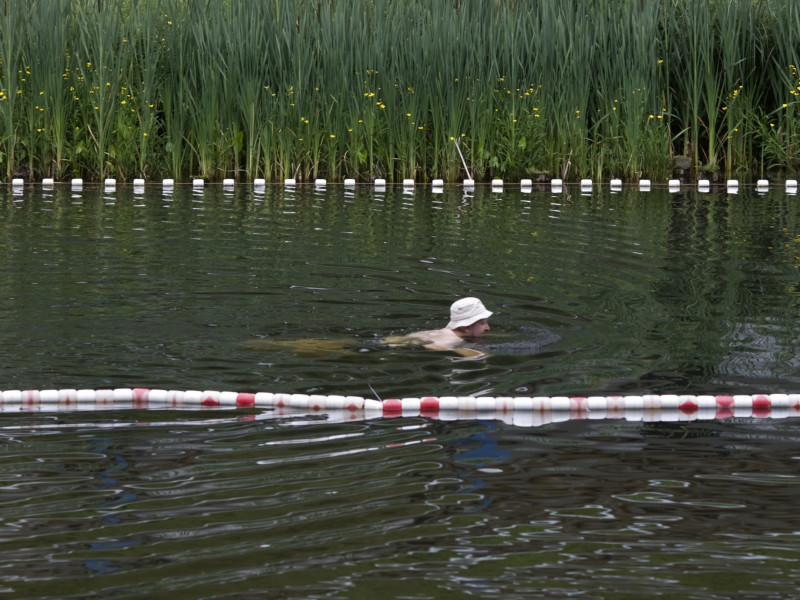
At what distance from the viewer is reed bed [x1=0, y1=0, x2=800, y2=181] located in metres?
15.1

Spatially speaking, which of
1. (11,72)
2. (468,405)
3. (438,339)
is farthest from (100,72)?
(468,405)

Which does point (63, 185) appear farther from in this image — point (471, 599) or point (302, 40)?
point (471, 599)

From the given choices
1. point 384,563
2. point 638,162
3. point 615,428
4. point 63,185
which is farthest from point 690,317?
point 63,185

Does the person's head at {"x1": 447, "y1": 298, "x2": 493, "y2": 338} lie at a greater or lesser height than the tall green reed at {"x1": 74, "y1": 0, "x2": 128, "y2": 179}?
lesser

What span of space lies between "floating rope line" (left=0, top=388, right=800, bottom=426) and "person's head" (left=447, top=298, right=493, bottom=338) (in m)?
1.34

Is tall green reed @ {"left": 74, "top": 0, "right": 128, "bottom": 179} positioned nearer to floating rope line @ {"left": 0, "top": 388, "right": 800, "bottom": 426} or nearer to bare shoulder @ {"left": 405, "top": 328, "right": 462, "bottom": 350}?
bare shoulder @ {"left": 405, "top": 328, "right": 462, "bottom": 350}

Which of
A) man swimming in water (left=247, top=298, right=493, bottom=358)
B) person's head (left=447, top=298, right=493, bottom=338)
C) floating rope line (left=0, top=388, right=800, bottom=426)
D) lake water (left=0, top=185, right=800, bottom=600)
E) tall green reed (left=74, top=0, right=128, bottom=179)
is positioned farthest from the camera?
tall green reed (left=74, top=0, right=128, bottom=179)

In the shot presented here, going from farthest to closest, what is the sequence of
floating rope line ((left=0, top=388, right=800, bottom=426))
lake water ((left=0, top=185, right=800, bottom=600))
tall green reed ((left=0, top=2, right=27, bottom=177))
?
1. tall green reed ((left=0, top=2, right=27, bottom=177))
2. floating rope line ((left=0, top=388, right=800, bottom=426))
3. lake water ((left=0, top=185, right=800, bottom=600))

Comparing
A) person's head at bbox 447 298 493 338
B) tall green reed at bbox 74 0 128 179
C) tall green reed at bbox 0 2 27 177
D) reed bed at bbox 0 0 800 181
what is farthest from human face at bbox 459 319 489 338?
tall green reed at bbox 0 2 27 177

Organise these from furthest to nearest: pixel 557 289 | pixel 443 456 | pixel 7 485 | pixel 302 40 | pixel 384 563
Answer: pixel 302 40 < pixel 557 289 < pixel 443 456 < pixel 7 485 < pixel 384 563

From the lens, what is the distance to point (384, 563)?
3365 millimetres

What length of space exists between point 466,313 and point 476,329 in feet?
0.35

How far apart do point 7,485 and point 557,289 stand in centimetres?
471

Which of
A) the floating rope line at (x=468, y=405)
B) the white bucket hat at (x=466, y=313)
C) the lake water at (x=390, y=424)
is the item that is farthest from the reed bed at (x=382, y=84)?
the floating rope line at (x=468, y=405)
